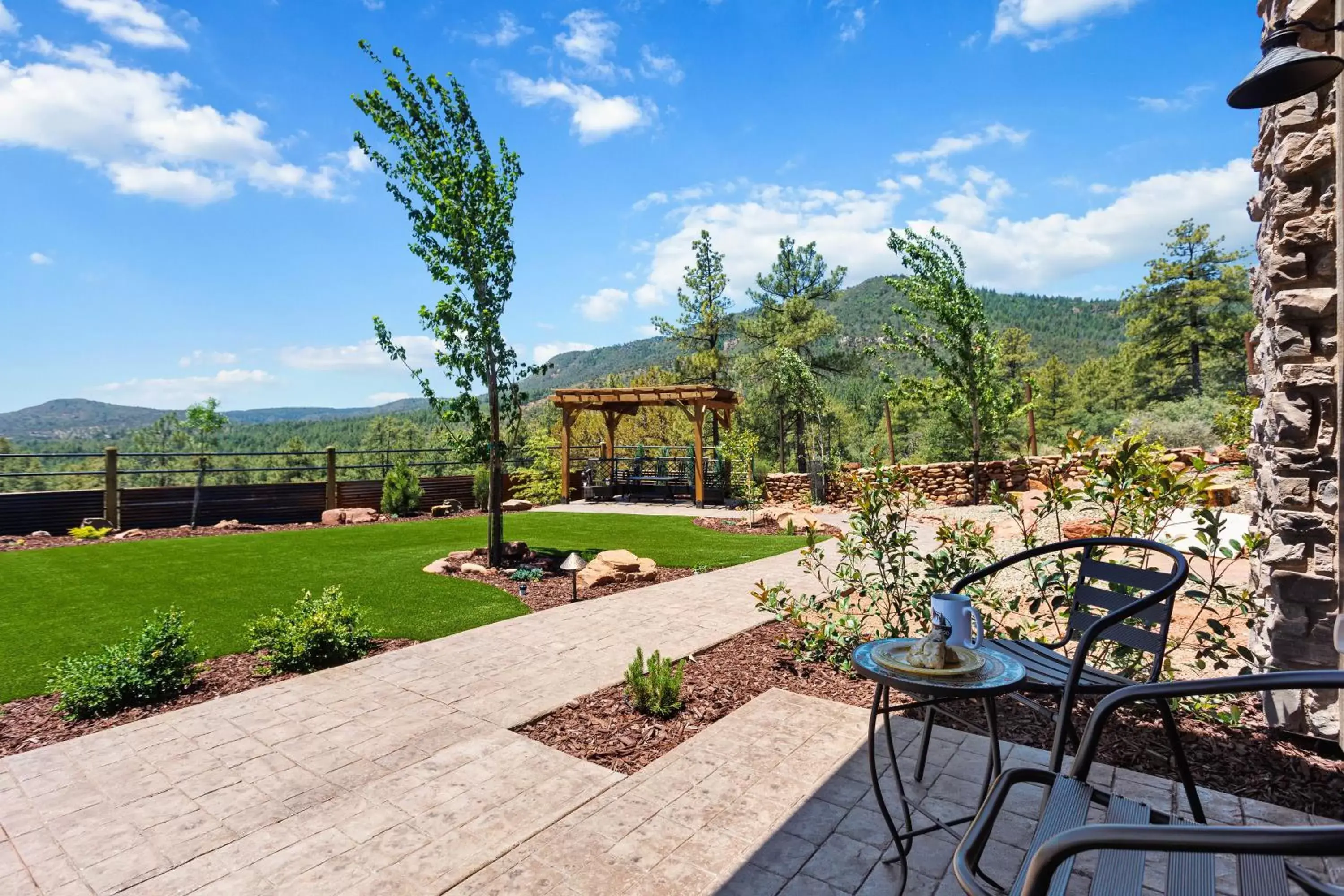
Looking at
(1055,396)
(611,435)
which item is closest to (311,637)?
(611,435)

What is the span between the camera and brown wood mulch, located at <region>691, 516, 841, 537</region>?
31.9ft

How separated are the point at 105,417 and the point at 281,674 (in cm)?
9717

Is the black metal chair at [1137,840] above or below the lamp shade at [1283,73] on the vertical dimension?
below

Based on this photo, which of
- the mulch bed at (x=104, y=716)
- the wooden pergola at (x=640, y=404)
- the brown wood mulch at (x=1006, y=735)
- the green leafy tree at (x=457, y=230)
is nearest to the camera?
the brown wood mulch at (x=1006, y=735)

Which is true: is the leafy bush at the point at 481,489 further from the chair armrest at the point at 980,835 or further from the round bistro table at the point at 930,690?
the chair armrest at the point at 980,835

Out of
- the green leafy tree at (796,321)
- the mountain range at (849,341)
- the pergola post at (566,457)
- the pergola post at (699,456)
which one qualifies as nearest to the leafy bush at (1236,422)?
the pergola post at (699,456)

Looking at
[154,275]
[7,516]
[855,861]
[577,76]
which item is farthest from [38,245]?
[855,861]

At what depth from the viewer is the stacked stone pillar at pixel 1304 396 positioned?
2338 mm

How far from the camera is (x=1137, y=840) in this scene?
0.78 meters

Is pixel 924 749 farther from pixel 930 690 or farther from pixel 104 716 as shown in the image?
pixel 104 716

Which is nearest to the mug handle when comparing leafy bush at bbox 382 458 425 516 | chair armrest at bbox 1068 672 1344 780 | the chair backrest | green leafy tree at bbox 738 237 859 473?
the chair backrest

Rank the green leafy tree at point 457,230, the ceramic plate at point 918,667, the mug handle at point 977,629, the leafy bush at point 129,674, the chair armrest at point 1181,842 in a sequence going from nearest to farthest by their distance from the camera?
the chair armrest at point 1181,842
the ceramic plate at point 918,667
the mug handle at point 977,629
the leafy bush at point 129,674
the green leafy tree at point 457,230

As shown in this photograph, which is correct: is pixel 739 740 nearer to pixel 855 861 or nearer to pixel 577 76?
pixel 855 861

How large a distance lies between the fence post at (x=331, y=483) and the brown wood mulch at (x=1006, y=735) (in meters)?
10.2
